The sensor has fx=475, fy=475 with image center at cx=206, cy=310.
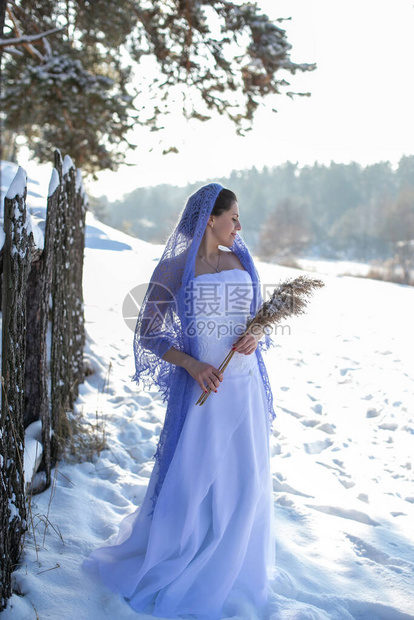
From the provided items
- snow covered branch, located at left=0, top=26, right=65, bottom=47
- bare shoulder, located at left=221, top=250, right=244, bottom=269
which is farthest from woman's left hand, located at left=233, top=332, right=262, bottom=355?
snow covered branch, located at left=0, top=26, right=65, bottom=47

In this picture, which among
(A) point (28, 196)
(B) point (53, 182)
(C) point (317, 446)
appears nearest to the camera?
(B) point (53, 182)

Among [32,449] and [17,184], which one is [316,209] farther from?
[17,184]

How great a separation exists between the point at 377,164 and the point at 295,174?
59.0 ft

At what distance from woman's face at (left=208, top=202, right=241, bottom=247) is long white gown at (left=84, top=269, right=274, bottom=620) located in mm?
170

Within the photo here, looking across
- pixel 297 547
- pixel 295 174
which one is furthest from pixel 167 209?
pixel 297 547

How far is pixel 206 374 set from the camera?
82.7 inches

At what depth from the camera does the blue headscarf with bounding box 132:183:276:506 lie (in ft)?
7.36

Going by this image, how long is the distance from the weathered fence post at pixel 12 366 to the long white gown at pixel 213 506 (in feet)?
1.57

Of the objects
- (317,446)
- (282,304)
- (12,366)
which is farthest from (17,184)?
(317,446)

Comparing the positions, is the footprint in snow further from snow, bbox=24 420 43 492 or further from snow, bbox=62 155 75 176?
snow, bbox=62 155 75 176

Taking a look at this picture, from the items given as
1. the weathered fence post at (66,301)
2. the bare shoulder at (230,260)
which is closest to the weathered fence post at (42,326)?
the weathered fence post at (66,301)

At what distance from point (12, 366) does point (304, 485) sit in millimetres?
2327

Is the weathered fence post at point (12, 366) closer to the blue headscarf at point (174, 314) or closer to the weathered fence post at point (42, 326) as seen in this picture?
the blue headscarf at point (174, 314)

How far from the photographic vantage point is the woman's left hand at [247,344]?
2172 millimetres
